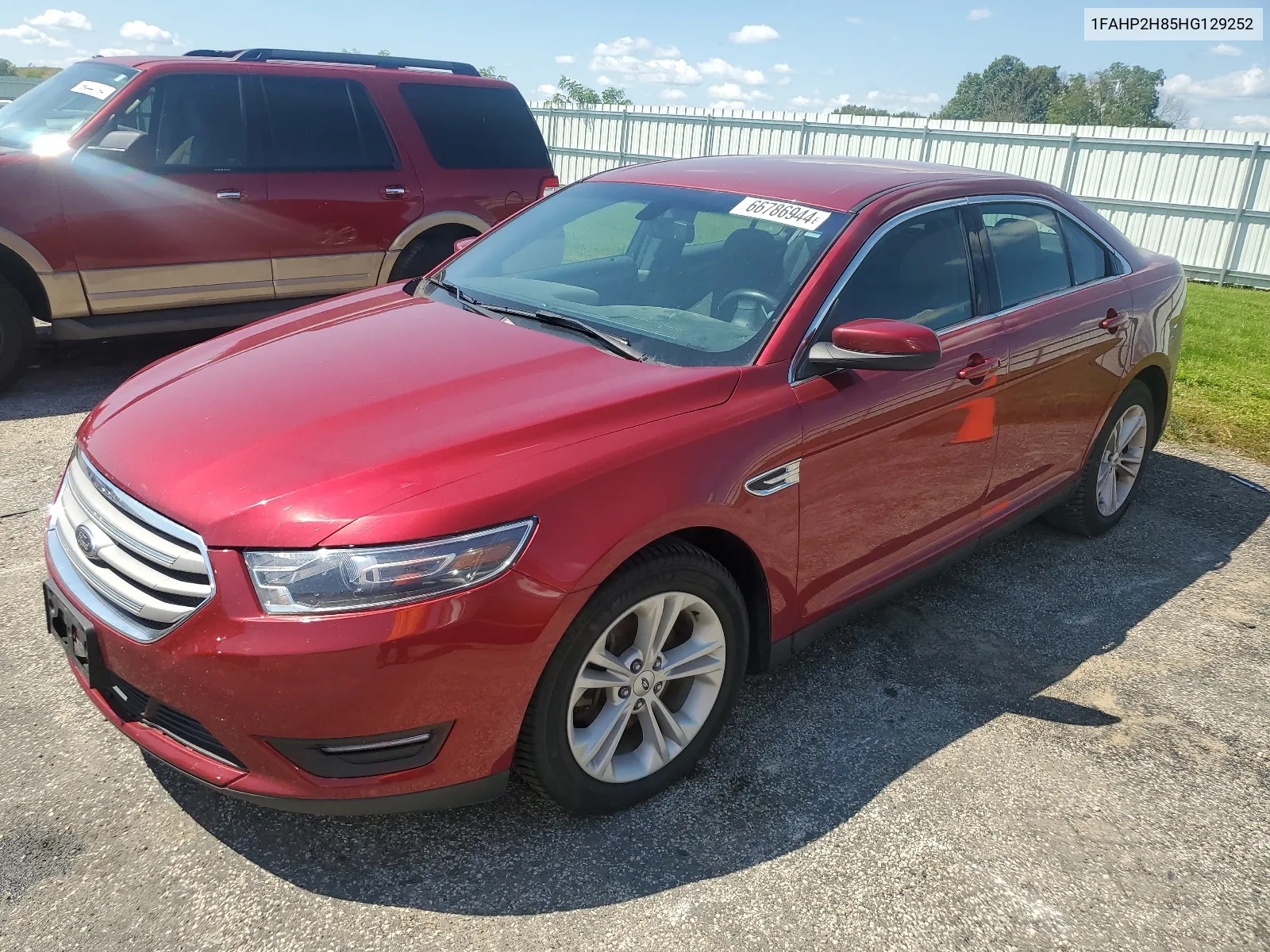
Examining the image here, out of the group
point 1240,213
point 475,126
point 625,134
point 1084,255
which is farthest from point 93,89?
point 625,134

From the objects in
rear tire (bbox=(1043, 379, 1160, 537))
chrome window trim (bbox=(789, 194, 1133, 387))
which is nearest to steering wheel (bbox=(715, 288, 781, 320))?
chrome window trim (bbox=(789, 194, 1133, 387))

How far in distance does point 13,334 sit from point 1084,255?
5.97m

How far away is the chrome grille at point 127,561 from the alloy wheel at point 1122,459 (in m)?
3.97

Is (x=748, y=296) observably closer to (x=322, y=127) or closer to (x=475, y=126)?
(x=322, y=127)

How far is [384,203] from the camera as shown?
22.9 feet

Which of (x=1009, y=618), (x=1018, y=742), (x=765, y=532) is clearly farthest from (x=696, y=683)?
(x=1009, y=618)

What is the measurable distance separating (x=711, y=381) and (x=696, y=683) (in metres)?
0.88

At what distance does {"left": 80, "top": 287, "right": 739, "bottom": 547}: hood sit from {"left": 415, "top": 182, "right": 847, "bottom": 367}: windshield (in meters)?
0.21

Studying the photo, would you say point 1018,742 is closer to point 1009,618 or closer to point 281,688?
point 1009,618

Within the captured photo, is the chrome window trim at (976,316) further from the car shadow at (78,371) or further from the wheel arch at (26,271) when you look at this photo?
the wheel arch at (26,271)

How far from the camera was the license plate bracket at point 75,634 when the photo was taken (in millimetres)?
2357

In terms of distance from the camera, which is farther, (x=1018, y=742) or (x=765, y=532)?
(x=1018, y=742)

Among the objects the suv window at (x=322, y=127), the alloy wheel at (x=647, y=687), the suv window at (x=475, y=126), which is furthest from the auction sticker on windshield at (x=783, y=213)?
→ the suv window at (x=475, y=126)

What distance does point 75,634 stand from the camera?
2.44 m
